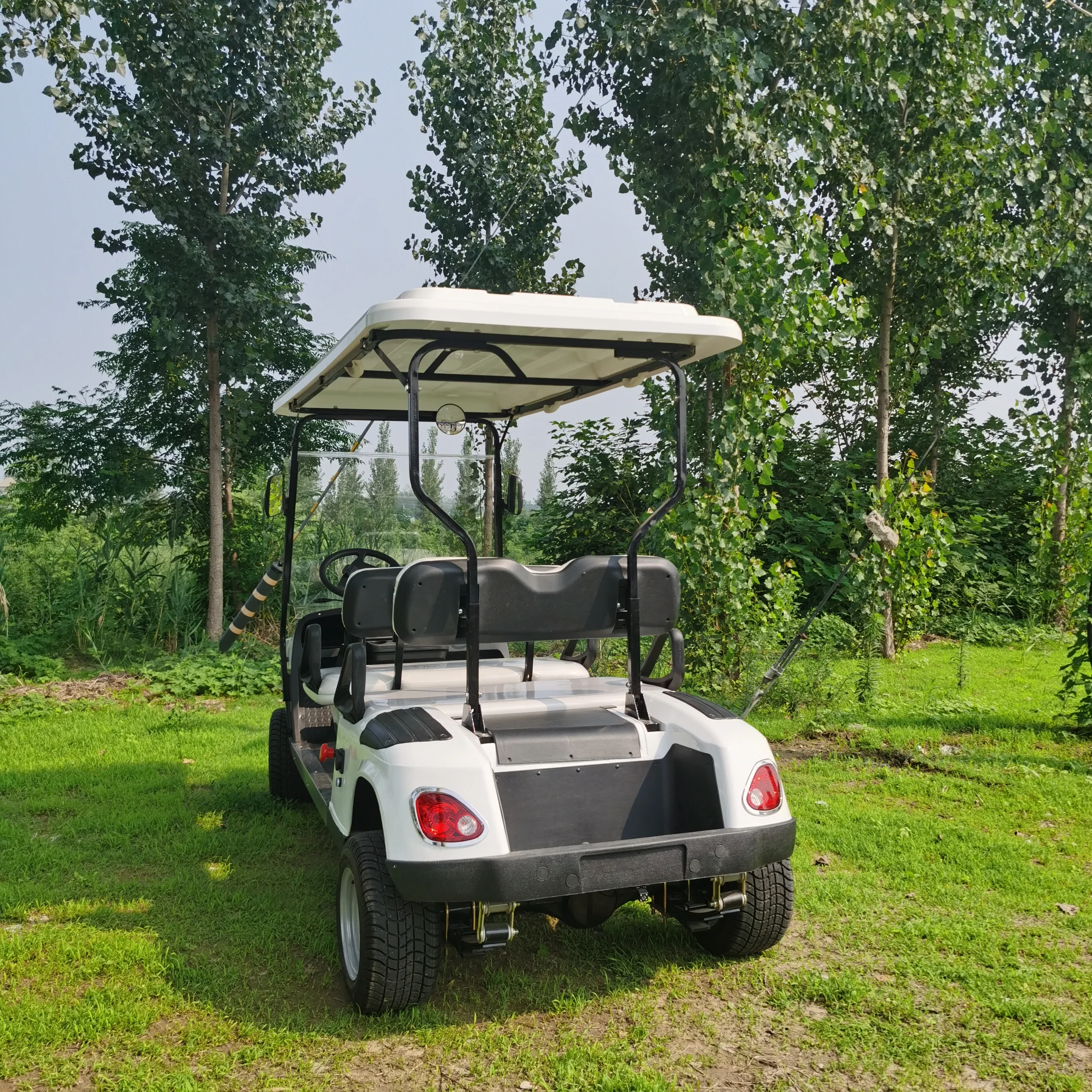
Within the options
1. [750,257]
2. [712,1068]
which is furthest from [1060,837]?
[750,257]

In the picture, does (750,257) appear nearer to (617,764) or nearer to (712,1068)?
(617,764)

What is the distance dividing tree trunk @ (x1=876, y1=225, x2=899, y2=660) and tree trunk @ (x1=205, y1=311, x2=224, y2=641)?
5.62m

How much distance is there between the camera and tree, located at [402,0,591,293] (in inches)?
356

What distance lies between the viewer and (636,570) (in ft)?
10.5

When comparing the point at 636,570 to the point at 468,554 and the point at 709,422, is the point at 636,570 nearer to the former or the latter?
the point at 468,554

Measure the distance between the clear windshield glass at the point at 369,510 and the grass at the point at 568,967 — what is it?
1.16m

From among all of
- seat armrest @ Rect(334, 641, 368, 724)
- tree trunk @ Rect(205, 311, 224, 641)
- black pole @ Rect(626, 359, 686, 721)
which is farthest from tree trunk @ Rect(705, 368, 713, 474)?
tree trunk @ Rect(205, 311, 224, 641)

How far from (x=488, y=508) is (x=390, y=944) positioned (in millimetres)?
2746

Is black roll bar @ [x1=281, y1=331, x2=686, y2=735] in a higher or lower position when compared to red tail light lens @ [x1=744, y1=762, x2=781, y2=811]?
higher

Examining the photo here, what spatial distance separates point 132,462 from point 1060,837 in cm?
792

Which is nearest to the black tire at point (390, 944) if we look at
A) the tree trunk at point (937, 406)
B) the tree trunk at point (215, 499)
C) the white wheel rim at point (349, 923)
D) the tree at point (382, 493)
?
the white wheel rim at point (349, 923)

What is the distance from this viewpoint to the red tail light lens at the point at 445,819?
2754 mm

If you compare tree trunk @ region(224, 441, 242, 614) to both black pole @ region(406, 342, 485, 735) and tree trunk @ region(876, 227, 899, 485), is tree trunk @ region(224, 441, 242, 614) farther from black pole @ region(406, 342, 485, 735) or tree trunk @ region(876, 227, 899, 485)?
black pole @ region(406, 342, 485, 735)

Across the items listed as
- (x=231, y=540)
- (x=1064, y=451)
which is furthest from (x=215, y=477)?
(x=1064, y=451)
